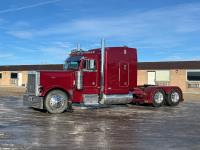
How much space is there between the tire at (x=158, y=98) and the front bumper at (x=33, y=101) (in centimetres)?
758

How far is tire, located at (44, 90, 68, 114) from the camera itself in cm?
2025

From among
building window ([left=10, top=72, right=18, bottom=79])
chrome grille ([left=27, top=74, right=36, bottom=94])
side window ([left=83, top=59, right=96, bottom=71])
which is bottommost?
chrome grille ([left=27, top=74, right=36, bottom=94])

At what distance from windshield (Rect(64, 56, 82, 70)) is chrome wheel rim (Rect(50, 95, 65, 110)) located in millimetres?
1830

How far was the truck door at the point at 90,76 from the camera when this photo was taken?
21.4 m

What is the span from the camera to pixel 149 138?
12852 millimetres

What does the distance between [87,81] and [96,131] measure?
7511 millimetres

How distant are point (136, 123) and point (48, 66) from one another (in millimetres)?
44620

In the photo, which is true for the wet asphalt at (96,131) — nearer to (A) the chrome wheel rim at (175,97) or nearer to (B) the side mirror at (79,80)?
(B) the side mirror at (79,80)

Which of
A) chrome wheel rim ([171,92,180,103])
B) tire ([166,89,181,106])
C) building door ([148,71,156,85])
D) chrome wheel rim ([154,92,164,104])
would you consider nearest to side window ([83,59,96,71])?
chrome wheel rim ([154,92,164,104])

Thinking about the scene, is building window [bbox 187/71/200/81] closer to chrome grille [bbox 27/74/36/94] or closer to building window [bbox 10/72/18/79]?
building window [bbox 10/72/18/79]

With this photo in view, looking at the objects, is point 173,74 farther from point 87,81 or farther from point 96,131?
point 96,131

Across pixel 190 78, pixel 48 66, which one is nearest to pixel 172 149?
pixel 190 78

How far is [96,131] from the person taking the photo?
14133 mm

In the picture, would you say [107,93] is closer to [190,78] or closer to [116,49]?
[116,49]
